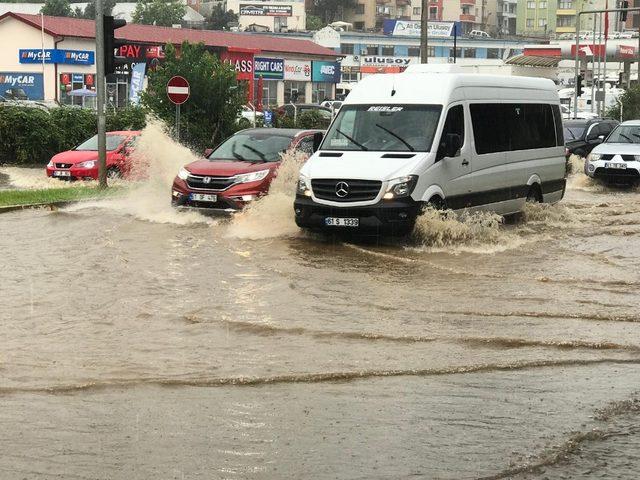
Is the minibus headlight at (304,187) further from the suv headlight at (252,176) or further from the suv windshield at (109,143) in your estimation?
the suv windshield at (109,143)

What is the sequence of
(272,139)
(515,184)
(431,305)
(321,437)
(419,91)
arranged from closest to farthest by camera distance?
(321,437) < (431,305) < (419,91) < (515,184) < (272,139)

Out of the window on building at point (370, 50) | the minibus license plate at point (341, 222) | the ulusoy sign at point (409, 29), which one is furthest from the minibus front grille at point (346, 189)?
the ulusoy sign at point (409, 29)

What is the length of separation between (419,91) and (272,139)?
12.2 ft

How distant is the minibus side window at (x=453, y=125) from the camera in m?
15.6

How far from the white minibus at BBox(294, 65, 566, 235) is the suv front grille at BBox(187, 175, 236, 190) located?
81.3 inches

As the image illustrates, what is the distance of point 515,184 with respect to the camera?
17844mm

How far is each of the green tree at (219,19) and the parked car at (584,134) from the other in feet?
352

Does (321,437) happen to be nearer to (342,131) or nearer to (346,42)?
(342,131)

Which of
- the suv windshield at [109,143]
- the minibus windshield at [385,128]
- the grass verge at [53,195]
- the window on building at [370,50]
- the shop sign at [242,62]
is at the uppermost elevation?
the window on building at [370,50]

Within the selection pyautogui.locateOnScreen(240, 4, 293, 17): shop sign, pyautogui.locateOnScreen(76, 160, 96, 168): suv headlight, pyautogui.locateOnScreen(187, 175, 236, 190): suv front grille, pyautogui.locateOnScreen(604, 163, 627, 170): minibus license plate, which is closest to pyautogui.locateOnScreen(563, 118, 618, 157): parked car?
pyautogui.locateOnScreen(604, 163, 627, 170): minibus license plate

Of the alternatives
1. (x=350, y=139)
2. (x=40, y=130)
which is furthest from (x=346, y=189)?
(x=40, y=130)

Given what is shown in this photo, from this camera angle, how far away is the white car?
87.1 ft

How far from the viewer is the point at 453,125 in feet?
52.4

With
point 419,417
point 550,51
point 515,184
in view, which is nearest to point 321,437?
point 419,417
